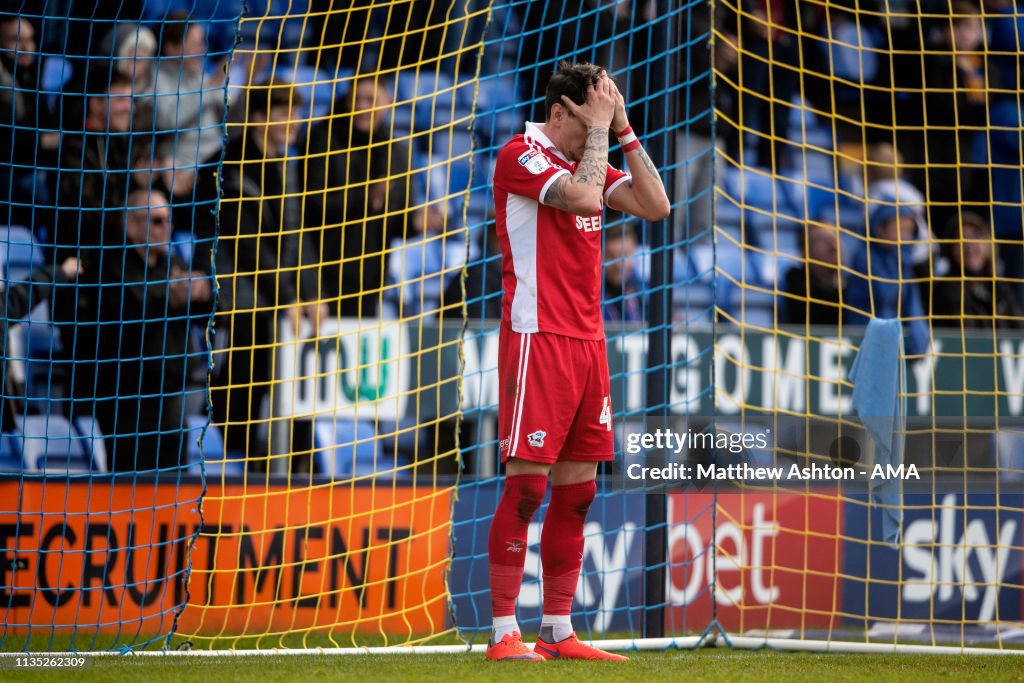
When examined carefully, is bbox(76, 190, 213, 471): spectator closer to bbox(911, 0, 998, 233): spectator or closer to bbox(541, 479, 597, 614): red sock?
bbox(541, 479, 597, 614): red sock

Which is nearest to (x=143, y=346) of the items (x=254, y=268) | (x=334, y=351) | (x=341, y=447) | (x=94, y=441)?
(x=94, y=441)

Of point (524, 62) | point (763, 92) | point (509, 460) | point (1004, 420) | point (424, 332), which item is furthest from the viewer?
point (763, 92)

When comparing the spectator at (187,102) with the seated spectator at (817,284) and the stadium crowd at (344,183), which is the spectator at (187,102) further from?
the seated spectator at (817,284)

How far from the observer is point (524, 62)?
280 inches

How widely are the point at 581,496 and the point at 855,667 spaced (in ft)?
3.31

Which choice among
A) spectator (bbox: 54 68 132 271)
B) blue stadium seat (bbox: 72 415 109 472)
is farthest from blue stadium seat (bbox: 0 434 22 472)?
spectator (bbox: 54 68 132 271)

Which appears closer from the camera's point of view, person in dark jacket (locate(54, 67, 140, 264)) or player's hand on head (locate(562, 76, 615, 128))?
player's hand on head (locate(562, 76, 615, 128))

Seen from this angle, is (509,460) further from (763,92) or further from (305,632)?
(763,92)

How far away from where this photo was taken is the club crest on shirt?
11.5 ft

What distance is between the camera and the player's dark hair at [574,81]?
3547 mm

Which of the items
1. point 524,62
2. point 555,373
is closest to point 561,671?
point 555,373

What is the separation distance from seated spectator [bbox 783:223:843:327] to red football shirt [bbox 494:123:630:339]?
383cm

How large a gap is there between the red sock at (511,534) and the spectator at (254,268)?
7.67 feet

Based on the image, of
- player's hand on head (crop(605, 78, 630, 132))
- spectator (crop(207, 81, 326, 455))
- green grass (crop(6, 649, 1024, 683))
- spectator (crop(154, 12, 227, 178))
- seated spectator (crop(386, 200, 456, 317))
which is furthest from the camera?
seated spectator (crop(386, 200, 456, 317))
